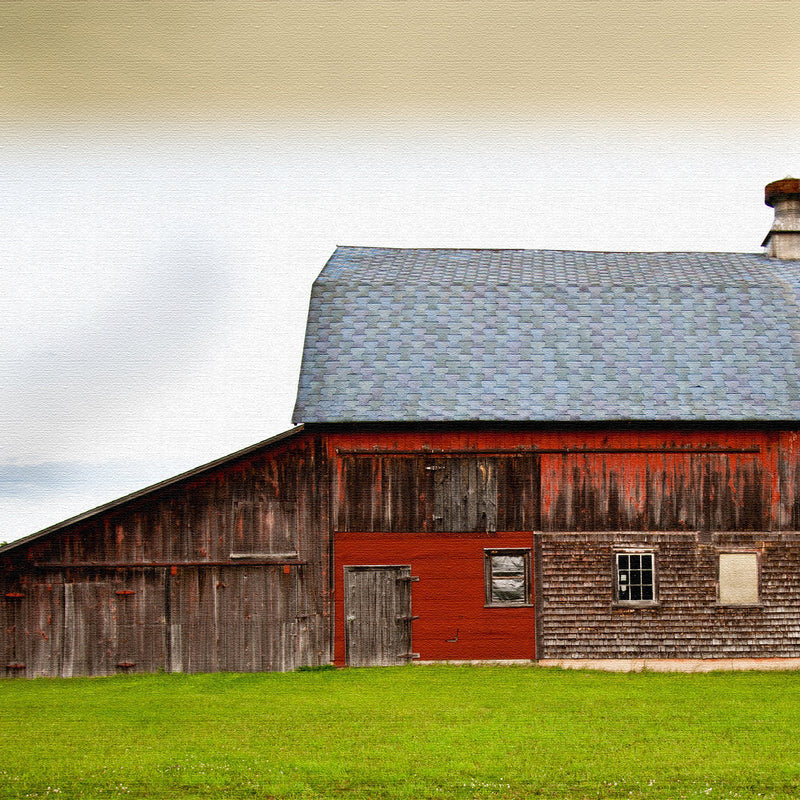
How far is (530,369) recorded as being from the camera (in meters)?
19.3

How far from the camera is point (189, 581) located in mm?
17859

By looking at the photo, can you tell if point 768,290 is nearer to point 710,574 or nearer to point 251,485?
point 710,574

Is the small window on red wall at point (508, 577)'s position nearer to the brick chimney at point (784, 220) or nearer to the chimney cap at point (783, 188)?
the brick chimney at point (784, 220)

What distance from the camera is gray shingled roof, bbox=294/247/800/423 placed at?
18453mm

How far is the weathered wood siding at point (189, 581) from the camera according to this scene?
17.5m

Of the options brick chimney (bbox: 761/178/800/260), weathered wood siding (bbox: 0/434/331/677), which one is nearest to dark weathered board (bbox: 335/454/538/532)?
weathered wood siding (bbox: 0/434/331/677)

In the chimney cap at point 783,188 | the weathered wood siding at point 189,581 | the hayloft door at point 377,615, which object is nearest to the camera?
the weathered wood siding at point 189,581

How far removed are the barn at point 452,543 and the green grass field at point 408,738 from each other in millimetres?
1539

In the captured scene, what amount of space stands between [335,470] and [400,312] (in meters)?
4.32

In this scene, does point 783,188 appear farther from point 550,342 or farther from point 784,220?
point 550,342

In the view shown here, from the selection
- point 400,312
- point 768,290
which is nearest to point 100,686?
point 400,312

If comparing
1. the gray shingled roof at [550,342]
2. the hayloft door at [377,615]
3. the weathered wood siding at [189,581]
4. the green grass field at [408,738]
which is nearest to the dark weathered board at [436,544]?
the weathered wood siding at [189,581]

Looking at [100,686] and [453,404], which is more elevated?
[453,404]

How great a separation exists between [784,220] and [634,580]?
37.3 feet
